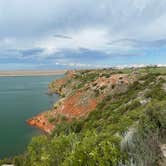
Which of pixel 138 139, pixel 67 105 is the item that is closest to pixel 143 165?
pixel 138 139

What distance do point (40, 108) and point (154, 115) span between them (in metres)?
50.3

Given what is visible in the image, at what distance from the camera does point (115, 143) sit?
9211 millimetres

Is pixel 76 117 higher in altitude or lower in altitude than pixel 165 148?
lower

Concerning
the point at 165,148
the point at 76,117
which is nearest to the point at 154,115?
the point at 165,148

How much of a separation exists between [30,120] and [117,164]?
41037 mm

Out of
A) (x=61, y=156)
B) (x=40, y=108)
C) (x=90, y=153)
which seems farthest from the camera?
(x=40, y=108)

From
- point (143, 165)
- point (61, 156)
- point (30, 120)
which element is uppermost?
point (143, 165)

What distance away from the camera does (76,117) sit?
138 feet

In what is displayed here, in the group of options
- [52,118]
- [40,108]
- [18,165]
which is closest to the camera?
[18,165]

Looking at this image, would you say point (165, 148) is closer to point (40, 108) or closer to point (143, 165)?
point (143, 165)

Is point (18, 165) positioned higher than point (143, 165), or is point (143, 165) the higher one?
point (143, 165)

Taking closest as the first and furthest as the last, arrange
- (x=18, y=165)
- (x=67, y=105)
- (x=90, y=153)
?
(x=90, y=153) < (x=18, y=165) < (x=67, y=105)

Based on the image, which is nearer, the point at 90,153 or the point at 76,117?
the point at 90,153

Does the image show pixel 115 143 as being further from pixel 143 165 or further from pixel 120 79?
pixel 120 79
